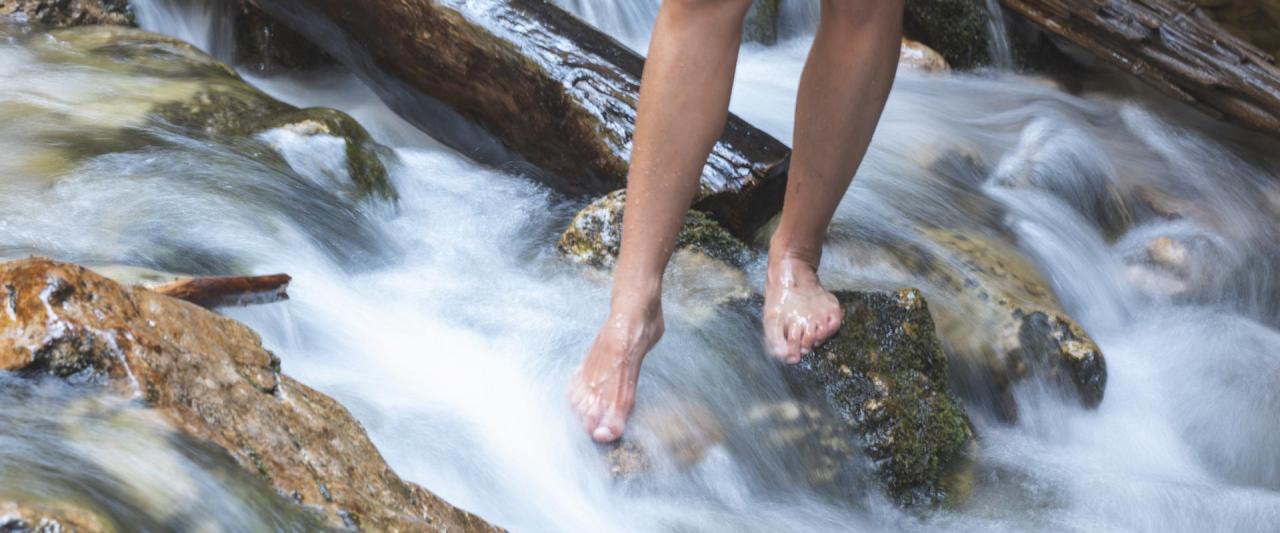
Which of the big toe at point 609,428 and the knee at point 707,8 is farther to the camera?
the big toe at point 609,428

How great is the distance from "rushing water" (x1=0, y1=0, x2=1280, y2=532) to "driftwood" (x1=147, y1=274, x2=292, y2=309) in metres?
0.04

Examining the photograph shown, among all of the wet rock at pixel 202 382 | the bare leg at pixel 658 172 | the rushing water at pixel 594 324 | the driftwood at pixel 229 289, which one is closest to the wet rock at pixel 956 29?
the rushing water at pixel 594 324

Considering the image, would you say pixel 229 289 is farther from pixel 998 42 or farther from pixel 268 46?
pixel 998 42

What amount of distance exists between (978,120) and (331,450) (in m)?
4.30

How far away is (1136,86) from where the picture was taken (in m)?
6.35

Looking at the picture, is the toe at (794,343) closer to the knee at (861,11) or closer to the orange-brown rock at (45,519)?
the knee at (861,11)

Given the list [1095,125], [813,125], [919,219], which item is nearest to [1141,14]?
[1095,125]

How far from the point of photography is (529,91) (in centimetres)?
401

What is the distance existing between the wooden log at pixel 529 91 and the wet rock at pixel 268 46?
0.84 m

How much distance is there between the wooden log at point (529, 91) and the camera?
12.1 ft

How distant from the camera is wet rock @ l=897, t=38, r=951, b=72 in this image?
253 inches

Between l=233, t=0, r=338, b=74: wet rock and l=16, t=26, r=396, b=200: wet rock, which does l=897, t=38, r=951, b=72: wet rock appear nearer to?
l=233, t=0, r=338, b=74: wet rock

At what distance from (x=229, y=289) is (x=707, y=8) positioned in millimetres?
1199

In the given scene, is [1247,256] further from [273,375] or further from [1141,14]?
[273,375]
